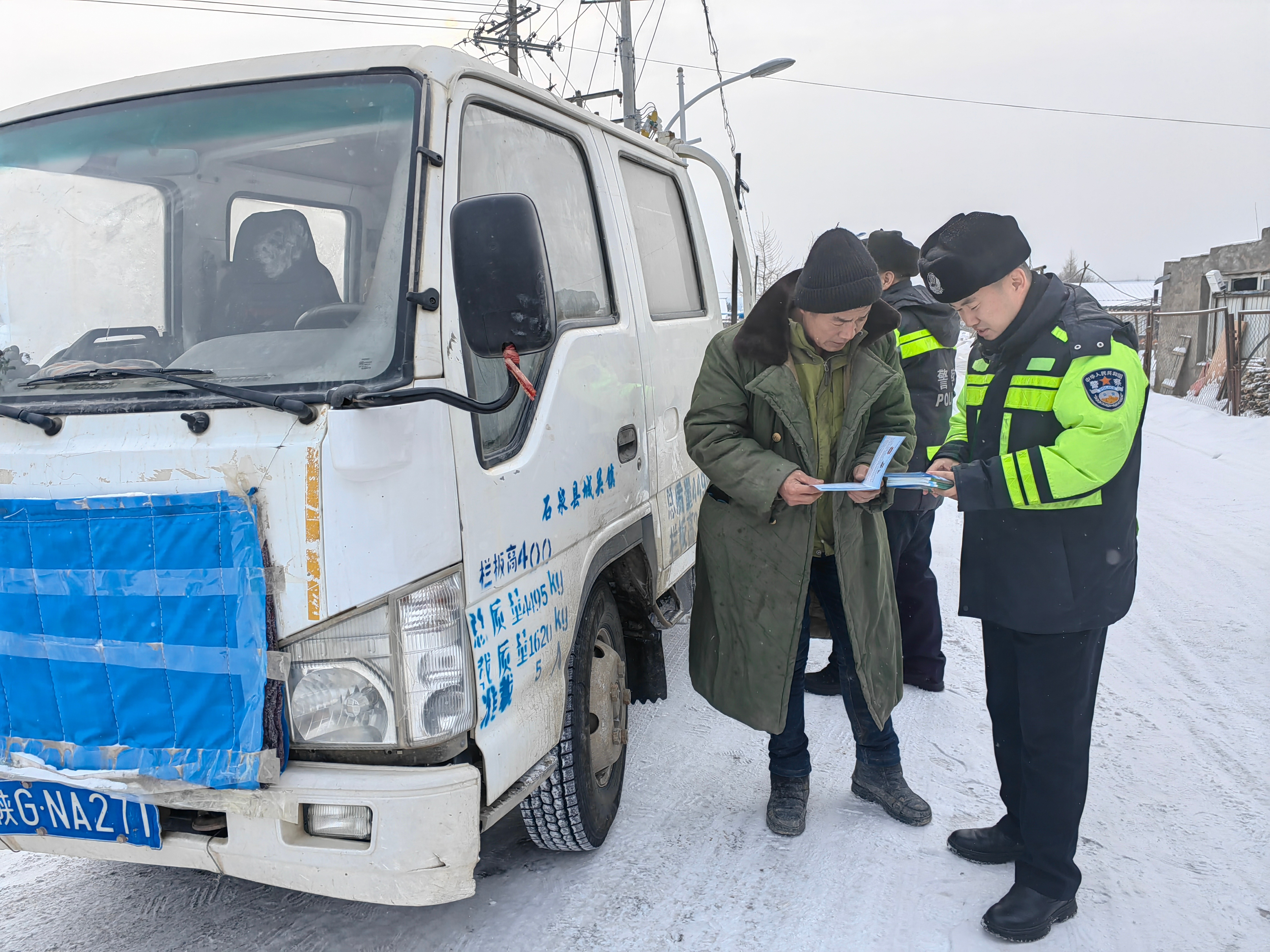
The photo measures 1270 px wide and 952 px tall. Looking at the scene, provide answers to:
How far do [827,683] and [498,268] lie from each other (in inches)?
113

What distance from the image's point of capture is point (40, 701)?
1.92 metres

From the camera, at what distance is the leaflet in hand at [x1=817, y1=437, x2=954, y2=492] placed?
239cm

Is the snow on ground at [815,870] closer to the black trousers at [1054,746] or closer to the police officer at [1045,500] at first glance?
the black trousers at [1054,746]

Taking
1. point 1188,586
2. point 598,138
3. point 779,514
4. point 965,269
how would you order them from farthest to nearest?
point 1188,586, point 598,138, point 779,514, point 965,269

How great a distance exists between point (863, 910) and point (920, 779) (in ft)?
2.77

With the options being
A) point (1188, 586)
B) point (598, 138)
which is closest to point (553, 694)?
point (598, 138)

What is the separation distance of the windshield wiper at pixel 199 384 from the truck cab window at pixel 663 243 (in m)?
1.78

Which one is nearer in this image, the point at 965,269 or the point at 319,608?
the point at 319,608

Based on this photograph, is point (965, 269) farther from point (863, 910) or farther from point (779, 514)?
point (863, 910)

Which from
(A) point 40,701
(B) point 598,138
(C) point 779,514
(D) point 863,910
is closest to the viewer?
(A) point 40,701

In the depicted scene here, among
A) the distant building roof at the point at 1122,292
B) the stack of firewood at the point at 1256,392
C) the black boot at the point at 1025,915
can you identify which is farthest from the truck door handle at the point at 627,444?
the distant building roof at the point at 1122,292

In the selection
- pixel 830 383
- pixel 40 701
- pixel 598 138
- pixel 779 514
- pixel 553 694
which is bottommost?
pixel 553 694

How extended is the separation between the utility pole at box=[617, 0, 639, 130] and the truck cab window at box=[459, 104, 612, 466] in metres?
13.2

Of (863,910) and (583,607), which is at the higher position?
(583,607)
